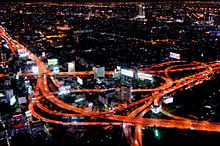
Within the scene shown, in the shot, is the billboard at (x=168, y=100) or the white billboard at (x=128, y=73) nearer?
the billboard at (x=168, y=100)

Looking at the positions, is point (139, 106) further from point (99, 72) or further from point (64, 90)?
point (99, 72)

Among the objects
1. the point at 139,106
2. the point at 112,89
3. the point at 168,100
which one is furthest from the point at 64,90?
the point at 168,100

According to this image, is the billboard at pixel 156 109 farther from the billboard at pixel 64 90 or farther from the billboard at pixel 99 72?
the billboard at pixel 99 72

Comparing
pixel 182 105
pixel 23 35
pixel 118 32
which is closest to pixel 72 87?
pixel 182 105

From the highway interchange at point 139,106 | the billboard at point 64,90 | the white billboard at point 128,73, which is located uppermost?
the white billboard at point 128,73

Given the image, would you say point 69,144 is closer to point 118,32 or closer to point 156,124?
point 156,124

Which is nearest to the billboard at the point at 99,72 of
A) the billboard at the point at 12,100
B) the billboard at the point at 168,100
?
the billboard at the point at 168,100

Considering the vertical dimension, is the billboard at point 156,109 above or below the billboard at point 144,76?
below

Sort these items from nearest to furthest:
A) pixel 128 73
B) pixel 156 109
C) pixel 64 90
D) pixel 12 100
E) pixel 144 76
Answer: pixel 156 109 < pixel 12 100 < pixel 64 90 < pixel 144 76 < pixel 128 73

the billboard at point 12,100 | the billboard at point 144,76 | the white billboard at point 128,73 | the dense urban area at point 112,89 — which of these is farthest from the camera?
the white billboard at point 128,73
